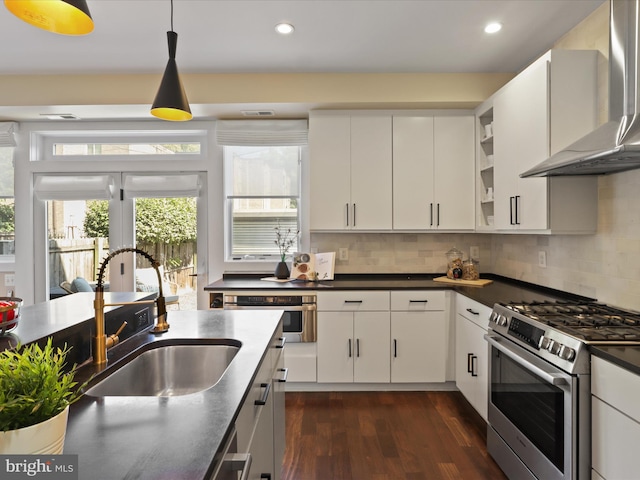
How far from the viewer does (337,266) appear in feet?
13.3

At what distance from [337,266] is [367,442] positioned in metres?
1.73

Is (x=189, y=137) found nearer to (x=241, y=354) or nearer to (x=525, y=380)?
(x=241, y=354)

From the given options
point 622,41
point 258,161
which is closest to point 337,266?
point 258,161

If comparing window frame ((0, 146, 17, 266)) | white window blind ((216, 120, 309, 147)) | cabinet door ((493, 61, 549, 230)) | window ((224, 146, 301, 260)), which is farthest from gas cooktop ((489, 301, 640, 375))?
window frame ((0, 146, 17, 266))

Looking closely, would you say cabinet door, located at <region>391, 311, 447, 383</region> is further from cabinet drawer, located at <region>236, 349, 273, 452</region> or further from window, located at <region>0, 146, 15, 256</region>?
window, located at <region>0, 146, 15, 256</region>

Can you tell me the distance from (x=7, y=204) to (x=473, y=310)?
4.44 meters

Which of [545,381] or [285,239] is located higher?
[285,239]

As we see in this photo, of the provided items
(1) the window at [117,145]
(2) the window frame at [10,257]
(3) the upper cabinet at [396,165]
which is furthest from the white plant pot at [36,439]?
(2) the window frame at [10,257]

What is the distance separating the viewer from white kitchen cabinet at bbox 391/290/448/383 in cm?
341

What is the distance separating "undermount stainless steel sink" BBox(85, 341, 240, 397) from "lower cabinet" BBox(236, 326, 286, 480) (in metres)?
0.20

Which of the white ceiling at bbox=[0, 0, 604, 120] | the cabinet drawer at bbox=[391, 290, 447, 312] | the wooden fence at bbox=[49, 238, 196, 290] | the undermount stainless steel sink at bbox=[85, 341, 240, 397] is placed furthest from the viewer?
the wooden fence at bbox=[49, 238, 196, 290]

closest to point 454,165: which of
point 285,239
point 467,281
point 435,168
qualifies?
point 435,168

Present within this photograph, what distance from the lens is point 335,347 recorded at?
3.45 meters

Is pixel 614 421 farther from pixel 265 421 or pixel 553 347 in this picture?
pixel 265 421
